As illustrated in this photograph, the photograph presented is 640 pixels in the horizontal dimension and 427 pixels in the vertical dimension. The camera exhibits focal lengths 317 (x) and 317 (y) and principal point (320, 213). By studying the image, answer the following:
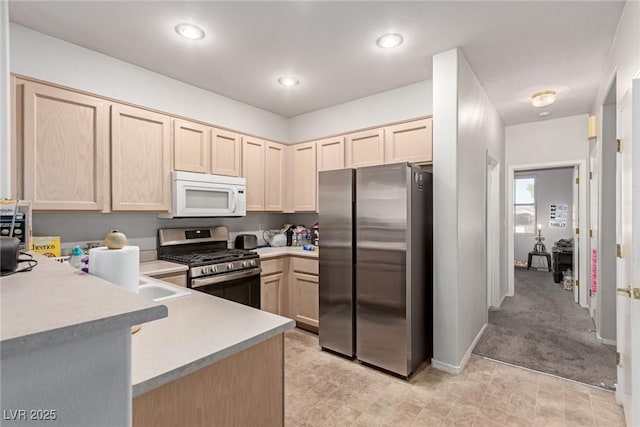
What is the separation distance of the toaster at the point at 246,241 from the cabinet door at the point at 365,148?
4.70ft

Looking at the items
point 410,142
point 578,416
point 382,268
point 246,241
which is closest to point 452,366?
point 578,416

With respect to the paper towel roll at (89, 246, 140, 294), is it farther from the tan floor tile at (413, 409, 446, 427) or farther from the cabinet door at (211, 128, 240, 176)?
the cabinet door at (211, 128, 240, 176)

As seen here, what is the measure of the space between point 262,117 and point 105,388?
11.9 feet

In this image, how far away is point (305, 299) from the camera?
11.3 feet

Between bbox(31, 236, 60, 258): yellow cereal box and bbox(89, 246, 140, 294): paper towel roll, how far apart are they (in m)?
1.53

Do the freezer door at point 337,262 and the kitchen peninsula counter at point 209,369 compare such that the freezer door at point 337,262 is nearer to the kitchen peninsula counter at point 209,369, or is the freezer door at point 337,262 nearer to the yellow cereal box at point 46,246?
the kitchen peninsula counter at point 209,369

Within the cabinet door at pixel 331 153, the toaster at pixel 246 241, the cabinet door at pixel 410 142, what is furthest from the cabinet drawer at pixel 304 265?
the cabinet door at pixel 410 142

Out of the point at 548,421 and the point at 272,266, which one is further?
the point at 272,266

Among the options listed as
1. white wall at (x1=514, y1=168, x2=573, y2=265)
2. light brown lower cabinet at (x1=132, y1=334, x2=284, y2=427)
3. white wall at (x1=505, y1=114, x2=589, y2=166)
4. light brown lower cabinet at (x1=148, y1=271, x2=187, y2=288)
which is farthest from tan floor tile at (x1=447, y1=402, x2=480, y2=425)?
white wall at (x1=514, y1=168, x2=573, y2=265)

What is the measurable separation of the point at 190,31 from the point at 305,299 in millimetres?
2627

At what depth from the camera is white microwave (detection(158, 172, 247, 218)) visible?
9.45 ft

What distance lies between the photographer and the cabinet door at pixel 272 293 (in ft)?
10.9

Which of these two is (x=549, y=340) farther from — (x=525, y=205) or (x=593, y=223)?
(x=525, y=205)

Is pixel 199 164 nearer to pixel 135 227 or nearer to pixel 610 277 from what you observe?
pixel 135 227
